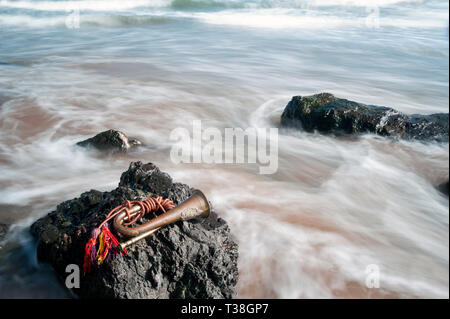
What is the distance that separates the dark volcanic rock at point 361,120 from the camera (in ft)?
18.3

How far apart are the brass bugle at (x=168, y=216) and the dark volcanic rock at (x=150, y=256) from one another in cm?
7

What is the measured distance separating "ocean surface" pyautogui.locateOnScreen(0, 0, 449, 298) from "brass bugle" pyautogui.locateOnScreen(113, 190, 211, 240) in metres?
0.79

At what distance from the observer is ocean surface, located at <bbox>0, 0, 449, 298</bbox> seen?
3.24 metres

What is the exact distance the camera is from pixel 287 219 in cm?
392

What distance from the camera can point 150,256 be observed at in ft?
8.35

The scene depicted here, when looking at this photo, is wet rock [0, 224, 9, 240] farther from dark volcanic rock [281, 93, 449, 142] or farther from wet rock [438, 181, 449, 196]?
wet rock [438, 181, 449, 196]

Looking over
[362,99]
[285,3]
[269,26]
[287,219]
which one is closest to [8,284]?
[287,219]

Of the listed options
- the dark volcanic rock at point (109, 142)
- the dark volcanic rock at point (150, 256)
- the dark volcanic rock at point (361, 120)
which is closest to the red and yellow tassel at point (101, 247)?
the dark volcanic rock at point (150, 256)

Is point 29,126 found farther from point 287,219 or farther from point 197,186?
point 287,219

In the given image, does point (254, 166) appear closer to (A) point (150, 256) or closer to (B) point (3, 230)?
(A) point (150, 256)

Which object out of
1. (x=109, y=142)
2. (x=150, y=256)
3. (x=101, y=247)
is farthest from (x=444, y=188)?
(x=109, y=142)

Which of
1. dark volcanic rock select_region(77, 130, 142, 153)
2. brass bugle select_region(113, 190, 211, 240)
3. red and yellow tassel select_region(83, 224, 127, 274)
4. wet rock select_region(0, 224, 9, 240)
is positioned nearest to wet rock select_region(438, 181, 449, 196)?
brass bugle select_region(113, 190, 211, 240)

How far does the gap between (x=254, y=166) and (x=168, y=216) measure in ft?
8.94

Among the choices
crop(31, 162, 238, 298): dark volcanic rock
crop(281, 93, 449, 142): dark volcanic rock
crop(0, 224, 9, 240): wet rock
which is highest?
crop(281, 93, 449, 142): dark volcanic rock
